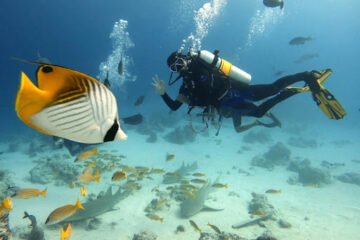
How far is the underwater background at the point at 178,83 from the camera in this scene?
33.4ft

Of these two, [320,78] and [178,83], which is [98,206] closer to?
[320,78]

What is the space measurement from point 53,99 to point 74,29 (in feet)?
292

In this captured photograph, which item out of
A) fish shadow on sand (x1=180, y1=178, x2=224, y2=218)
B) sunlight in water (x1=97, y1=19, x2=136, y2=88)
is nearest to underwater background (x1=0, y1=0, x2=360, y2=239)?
fish shadow on sand (x1=180, y1=178, x2=224, y2=218)

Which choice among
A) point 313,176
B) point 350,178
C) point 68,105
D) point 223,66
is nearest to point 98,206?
point 223,66

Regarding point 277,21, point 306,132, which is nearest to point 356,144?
point 306,132

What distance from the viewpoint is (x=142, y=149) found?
16906 mm

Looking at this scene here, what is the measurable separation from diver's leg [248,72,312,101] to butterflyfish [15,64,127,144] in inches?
247

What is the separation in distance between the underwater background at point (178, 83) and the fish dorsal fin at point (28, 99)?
140mm

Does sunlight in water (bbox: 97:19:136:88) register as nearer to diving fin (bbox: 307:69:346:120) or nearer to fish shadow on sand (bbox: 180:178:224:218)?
fish shadow on sand (bbox: 180:178:224:218)

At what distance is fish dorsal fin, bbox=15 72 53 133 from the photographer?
39.3 inches

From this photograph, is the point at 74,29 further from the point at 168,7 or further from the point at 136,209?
the point at 136,209

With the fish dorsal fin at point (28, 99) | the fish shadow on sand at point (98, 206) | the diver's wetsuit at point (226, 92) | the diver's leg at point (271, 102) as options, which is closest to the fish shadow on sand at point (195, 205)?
the fish shadow on sand at point (98, 206)

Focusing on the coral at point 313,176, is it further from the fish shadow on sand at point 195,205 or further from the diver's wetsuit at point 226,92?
the diver's wetsuit at point 226,92

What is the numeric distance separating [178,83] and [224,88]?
186 feet
